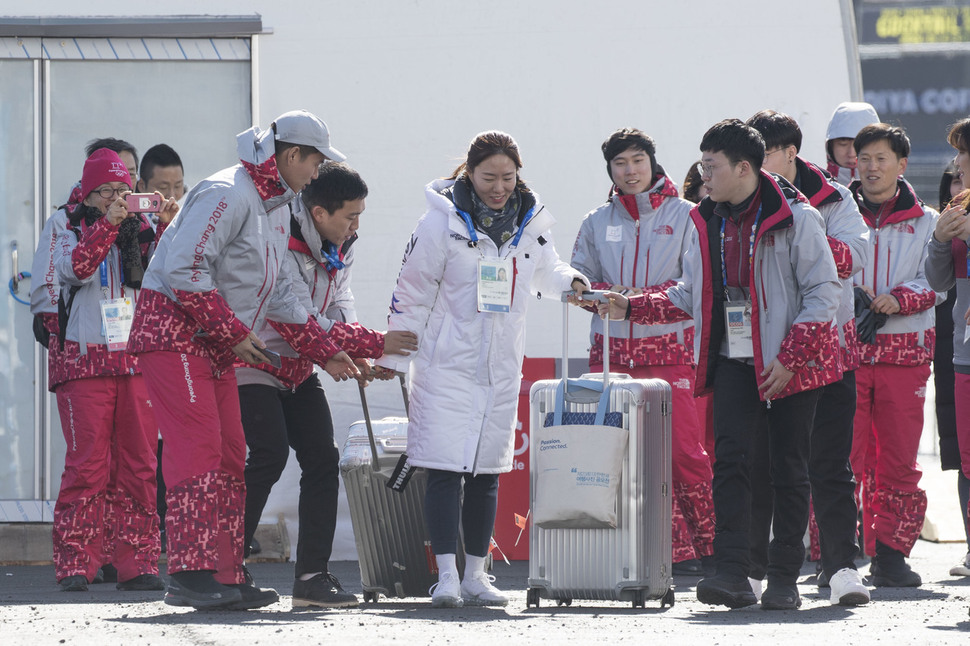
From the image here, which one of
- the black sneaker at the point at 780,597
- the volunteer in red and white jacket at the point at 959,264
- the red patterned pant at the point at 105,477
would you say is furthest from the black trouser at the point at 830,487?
the red patterned pant at the point at 105,477

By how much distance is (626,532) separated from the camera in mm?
5363

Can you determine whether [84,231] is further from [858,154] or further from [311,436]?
[858,154]

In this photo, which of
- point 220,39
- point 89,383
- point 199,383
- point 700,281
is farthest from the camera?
point 220,39

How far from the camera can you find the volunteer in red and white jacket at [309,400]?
17.8ft

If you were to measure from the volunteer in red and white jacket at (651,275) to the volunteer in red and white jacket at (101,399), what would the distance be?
76.8 inches

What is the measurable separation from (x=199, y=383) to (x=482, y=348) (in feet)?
3.52

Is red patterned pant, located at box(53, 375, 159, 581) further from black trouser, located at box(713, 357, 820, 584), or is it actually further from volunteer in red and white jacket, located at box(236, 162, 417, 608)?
A: black trouser, located at box(713, 357, 820, 584)

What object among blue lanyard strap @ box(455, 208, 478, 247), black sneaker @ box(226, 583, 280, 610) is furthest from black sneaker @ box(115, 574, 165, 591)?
blue lanyard strap @ box(455, 208, 478, 247)

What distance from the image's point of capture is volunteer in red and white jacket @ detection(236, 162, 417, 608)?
17.8ft

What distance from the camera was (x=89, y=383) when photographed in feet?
21.2

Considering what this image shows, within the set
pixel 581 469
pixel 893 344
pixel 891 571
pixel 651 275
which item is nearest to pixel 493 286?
pixel 581 469

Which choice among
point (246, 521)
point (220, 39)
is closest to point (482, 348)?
point (246, 521)

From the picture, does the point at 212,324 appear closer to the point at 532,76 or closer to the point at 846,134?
the point at 532,76

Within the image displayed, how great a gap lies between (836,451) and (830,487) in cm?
14
